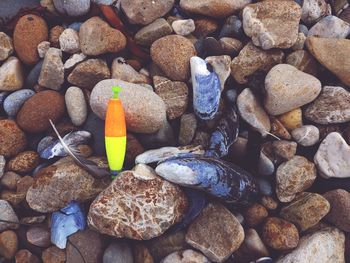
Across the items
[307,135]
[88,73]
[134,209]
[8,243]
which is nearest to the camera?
[134,209]

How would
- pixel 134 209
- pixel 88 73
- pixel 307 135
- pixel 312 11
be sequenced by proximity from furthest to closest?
pixel 312 11 → pixel 88 73 → pixel 307 135 → pixel 134 209

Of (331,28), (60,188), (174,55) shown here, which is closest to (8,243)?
(60,188)

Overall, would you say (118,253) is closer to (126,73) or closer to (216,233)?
(216,233)

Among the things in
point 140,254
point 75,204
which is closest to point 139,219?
point 140,254

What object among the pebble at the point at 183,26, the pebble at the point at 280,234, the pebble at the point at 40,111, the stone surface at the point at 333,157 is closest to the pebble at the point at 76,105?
the pebble at the point at 40,111

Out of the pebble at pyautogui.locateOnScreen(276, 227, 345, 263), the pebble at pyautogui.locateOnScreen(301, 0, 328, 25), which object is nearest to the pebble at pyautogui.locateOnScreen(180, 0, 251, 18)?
the pebble at pyautogui.locateOnScreen(301, 0, 328, 25)

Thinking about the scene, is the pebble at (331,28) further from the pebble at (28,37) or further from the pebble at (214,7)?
the pebble at (28,37)

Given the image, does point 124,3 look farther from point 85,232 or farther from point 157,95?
point 85,232
